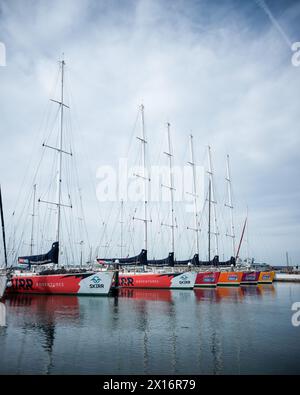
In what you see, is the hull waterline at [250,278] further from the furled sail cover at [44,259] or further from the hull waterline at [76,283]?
the furled sail cover at [44,259]

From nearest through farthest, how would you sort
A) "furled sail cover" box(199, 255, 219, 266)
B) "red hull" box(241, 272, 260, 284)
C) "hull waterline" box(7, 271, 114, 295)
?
1. "hull waterline" box(7, 271, 114, 295)
2. "furled sail cover" box(199, 255, 219, 266)
3. "red hull" box(241, 272, 260, 284)

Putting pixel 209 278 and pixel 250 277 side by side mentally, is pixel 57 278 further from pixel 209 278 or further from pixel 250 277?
pixel 250 277

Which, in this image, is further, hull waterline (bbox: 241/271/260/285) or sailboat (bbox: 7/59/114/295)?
hull waterline (bbox: 241/271/260/285)

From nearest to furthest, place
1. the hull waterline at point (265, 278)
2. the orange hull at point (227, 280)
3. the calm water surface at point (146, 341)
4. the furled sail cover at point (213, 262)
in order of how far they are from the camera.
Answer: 1. the calm water surface at point (146, 341)
2. the orange hull at point (227, 280)
3. the furled sail cover at point (213, 262)
4. the hull waterline at point (265, 278)

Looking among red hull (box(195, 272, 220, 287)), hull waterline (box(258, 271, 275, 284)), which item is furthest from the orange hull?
hull waterline (box(258, 271, 275, 284))

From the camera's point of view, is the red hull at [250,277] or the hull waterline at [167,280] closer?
the hull waterline at [167,280]

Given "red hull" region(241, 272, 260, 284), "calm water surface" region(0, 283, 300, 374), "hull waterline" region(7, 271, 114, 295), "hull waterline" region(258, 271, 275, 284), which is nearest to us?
"calm water surface" region(0, 283, 300, 374)

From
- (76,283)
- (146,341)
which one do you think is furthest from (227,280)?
(146,341)

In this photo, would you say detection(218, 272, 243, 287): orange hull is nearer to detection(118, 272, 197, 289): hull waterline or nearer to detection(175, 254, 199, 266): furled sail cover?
detection(175, 254, 199, 266): furled sail cover

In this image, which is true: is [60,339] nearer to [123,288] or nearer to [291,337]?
[291,337]

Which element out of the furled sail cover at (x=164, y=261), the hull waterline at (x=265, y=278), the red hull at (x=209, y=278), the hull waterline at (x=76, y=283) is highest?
the furled sail cover at (x=164, y=261)

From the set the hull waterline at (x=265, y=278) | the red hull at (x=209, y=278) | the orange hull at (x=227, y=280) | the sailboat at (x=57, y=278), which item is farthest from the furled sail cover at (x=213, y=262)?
the sailboat at (x=57, y=278)

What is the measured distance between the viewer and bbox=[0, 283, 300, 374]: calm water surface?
44.1ft

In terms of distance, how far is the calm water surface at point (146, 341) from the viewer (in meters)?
13.4
